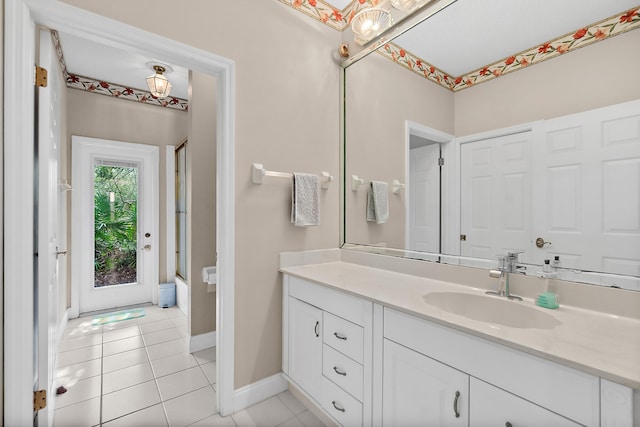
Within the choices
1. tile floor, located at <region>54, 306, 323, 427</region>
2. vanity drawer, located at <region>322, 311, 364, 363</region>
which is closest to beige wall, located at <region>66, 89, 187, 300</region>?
tile floor, located at <region>54, 306, 323, 427</region>

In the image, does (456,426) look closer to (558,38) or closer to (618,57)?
(618,57)

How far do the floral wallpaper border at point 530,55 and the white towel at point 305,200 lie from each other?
3.00 feet

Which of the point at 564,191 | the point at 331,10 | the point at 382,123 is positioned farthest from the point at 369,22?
the point at 564,191

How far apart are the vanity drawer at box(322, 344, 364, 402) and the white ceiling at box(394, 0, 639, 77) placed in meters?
1.54

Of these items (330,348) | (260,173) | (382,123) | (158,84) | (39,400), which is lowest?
(39,400)

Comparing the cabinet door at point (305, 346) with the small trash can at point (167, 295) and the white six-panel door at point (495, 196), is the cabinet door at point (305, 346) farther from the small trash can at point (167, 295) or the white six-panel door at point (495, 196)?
the small trash can at point (167, 295)

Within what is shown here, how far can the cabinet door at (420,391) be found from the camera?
38.0 inches

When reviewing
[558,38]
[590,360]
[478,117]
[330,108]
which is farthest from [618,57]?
[330,108]

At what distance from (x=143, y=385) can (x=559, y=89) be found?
2.80m

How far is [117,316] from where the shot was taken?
321 centimetres

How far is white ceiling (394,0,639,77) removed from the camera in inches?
44.8

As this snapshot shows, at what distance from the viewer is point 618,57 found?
3.44 ft

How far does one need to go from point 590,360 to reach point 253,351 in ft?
5.17

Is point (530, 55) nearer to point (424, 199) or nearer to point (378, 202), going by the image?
point (424, 199)
